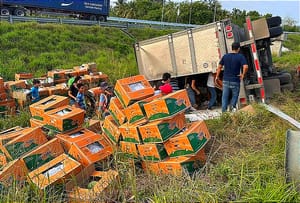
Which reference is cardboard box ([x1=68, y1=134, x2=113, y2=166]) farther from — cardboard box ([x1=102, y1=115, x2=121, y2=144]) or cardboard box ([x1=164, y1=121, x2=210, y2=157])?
cardboard box ([x1=164, y1=121, x2=210, y2=157])

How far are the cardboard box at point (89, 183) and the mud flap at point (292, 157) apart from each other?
178cm

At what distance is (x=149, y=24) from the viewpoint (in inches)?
920

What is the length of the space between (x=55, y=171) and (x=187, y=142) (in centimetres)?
162

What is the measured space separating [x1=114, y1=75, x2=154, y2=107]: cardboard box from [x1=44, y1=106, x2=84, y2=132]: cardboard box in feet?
2.55

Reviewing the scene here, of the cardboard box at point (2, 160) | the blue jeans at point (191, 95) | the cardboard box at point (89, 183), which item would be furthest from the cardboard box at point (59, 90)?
the cardboard box at point (89, 183)

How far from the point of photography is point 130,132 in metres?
4.76

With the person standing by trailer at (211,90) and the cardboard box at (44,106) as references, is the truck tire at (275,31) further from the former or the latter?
the cardboard box at (44,106)

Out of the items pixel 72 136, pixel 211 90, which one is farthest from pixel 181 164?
pixel 211 90

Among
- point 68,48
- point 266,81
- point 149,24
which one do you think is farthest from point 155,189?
point 149,24

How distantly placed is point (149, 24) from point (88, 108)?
52.9ft

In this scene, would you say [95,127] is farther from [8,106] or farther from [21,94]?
[8,106]

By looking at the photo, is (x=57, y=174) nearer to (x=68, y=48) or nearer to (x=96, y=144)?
(x=96, y=144)

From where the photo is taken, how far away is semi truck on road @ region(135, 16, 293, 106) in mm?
6836

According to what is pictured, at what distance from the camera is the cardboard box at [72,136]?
16.1ft
